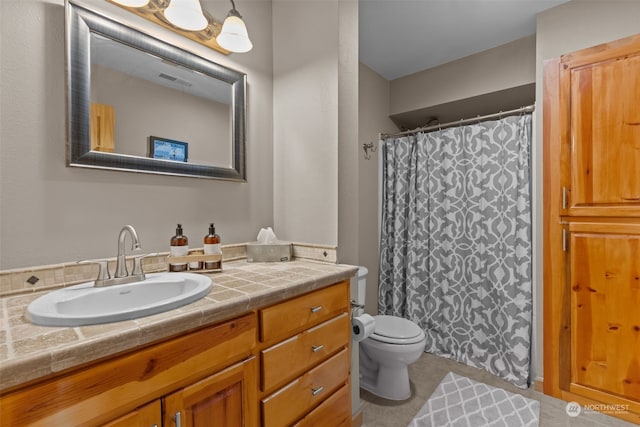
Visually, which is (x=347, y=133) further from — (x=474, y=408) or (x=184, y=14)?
(x=474, y=408)

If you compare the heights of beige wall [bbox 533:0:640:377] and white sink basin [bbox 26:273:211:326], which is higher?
beige wall [bbox 533:0:640:377]

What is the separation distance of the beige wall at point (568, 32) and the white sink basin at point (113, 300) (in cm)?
212

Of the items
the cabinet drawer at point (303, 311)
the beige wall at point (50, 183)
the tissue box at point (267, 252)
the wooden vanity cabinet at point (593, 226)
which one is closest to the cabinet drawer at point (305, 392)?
the cabinet drawer at point (303, 311)

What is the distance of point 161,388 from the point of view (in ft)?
2.50

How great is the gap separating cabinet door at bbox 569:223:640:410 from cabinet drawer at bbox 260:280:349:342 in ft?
4.99

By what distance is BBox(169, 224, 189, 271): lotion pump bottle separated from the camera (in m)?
1.31

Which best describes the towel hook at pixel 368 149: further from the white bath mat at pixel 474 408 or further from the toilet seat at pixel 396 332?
the white bath mat at pixel 474 408

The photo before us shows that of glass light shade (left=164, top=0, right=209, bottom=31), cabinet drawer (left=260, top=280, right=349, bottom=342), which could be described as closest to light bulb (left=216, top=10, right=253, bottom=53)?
glass light shade (left=164, top=0, right=209, bottom=31)

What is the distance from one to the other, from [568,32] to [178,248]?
2623 millimetres

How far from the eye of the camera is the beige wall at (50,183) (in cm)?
102

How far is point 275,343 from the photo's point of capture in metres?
1.08

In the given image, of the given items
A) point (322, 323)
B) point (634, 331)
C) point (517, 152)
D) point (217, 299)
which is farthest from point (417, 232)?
point (217, 299)

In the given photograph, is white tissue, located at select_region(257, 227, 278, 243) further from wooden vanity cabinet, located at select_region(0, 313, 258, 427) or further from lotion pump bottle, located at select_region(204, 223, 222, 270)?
wooden vanity cabinet, located at select_region(0, 313, 258, 427)

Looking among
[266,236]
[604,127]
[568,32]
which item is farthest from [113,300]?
[568,32]
